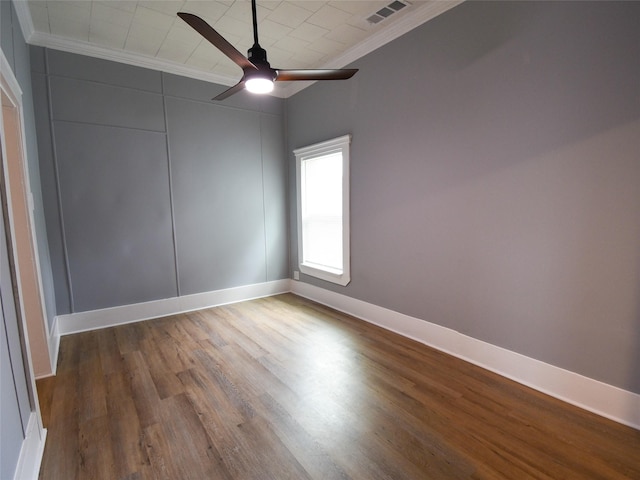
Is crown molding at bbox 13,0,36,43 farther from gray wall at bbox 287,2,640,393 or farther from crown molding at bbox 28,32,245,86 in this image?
gray wall at bbox 287,2,640,393

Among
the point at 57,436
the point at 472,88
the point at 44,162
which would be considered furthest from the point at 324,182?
the point at 57,436

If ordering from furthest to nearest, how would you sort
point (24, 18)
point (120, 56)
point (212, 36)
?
point (120, 56) < point (24, 18) < point (212, 36)

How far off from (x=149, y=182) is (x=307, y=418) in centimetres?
319

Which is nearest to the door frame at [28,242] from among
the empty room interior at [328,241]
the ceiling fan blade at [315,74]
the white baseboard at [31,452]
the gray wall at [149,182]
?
the empty room interior at [328,241]

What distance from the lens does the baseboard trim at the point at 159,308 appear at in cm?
329

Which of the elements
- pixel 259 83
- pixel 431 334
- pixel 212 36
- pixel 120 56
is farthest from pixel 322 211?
pixel 120 56

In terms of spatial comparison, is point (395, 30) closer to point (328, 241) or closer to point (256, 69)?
point (256, 69)

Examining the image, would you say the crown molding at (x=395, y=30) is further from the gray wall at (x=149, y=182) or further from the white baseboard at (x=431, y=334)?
the white baseboard at (x=431, y=334)

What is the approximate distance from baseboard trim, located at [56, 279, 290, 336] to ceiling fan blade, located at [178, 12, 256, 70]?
3.04 metres

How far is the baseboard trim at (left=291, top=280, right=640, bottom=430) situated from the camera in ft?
6.03

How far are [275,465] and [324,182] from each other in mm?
3234

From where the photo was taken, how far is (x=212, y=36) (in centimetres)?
164

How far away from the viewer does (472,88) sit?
2.40 metres

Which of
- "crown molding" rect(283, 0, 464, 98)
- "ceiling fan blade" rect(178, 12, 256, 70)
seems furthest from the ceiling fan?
"crown molding" rect(283, 0, 464, 98)
